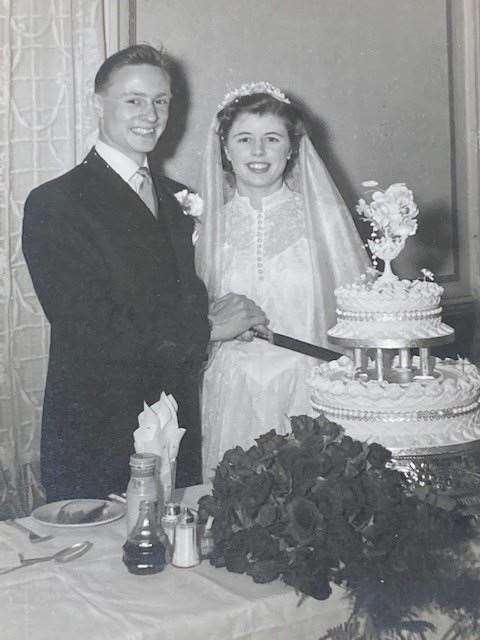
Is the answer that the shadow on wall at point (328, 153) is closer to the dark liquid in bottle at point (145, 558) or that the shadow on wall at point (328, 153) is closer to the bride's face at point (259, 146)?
the bride's face at point (259, 146)

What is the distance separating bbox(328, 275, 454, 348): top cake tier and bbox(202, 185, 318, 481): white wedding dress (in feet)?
2.75

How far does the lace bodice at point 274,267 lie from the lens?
9.83 ft

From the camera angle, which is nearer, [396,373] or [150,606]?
[150,606]

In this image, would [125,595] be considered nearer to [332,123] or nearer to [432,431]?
[432,431]

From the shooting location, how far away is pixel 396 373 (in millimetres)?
2152

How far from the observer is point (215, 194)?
310cm

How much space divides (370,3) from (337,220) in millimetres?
1491

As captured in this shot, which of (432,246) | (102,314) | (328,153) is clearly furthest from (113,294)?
(432,246)

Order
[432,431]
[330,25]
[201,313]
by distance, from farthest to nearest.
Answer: [330,25] < [201,313] < [432,431]

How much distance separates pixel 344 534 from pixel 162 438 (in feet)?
1.70

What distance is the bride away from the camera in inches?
116

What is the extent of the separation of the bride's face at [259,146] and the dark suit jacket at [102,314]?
1.21 feet

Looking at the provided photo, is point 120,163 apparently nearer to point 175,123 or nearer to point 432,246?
point 175,123

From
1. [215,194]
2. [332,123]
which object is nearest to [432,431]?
[215,194]
